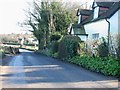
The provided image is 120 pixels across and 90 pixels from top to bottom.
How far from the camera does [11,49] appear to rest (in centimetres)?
4794

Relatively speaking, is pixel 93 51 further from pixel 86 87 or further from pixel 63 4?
pixel 63 4

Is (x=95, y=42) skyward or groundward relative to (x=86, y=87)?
skyward

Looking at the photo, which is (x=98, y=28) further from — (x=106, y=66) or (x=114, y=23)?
(x=106, y=66)

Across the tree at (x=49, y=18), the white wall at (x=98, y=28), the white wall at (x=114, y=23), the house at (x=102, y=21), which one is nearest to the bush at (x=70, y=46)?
the house at (x=102, y=21)

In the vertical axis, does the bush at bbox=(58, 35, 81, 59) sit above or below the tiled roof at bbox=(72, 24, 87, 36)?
below

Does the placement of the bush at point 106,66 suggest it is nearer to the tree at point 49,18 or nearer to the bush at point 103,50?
the bush at point 103,50

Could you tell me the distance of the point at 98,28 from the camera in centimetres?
3008

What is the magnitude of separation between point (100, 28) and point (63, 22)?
1675 centimetres

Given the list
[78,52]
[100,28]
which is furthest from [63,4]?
[78,52]

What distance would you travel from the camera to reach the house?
85.2 feet

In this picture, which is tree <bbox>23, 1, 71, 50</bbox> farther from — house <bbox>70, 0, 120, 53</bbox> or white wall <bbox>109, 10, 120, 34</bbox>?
white wall <bbox>109, 10, 120, 34</bbox>

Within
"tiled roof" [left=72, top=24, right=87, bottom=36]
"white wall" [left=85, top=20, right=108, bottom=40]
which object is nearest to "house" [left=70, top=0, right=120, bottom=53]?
"white wall" [left=85, top=20, right=108, bottom=40]

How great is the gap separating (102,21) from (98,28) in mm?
1463

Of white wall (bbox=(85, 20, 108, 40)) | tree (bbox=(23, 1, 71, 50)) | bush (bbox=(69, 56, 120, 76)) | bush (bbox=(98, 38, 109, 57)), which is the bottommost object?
bush (bbox=(69, 56, 120, 76))
